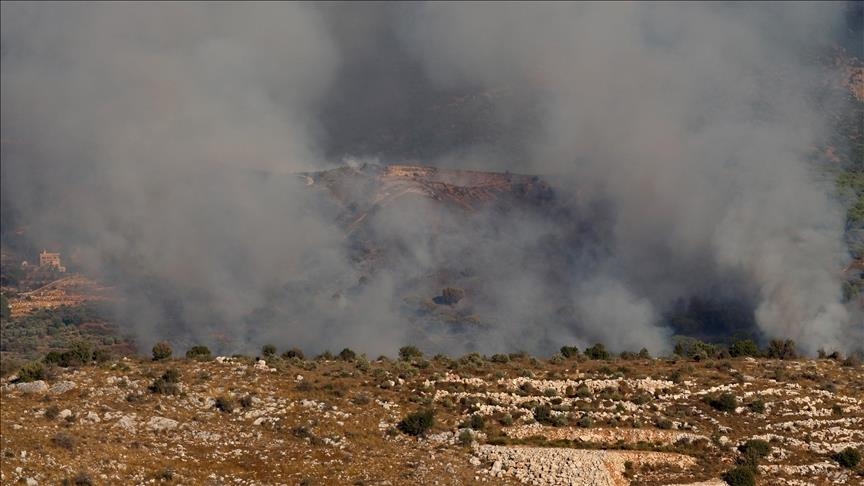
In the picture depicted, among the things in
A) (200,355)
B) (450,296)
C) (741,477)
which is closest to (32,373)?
(200,355)

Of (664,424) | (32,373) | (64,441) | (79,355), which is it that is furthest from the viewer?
(79,355)

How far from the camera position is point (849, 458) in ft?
143

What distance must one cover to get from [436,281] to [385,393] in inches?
4700

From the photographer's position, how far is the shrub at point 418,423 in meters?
47.6

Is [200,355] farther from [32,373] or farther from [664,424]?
[664,424]

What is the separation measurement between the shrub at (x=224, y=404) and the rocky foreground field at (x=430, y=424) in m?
0.06

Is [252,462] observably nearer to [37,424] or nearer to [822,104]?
[37,424]

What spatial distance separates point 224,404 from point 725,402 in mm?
23344

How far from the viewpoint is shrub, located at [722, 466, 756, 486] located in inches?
1650

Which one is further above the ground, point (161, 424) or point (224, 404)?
point (224, 404)

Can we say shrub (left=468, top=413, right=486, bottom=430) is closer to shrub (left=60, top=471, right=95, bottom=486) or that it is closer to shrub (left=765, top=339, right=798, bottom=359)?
shrub (left=60, top=471, right=95, bottom=486)

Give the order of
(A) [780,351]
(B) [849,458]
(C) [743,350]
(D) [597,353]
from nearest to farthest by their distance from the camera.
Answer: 1. (B) [849,458]
2. (A) [780,351]
3. (D) [597,353]
4. (C) [743,350]

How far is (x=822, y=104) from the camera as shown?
151 metres

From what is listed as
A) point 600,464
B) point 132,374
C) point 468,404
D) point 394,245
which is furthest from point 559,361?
point 394,245
